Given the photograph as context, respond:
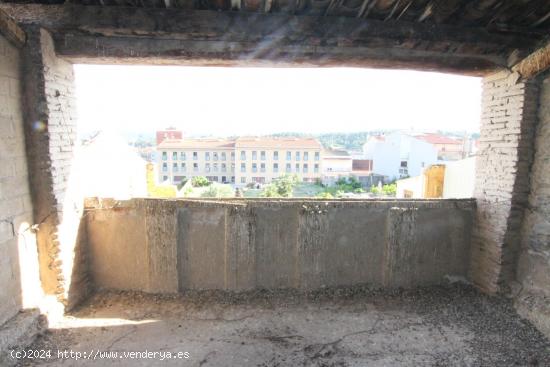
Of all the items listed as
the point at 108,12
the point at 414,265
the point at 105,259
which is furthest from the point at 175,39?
the point at 414,265

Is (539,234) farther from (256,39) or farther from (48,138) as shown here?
(48,138)

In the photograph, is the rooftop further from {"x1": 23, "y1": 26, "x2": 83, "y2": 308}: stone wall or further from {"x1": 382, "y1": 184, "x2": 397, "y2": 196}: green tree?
{"x1": 23, "y1": 26, "x2": 83, "y2": 308}: stone wall

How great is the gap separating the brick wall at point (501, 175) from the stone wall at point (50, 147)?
570 centimetres

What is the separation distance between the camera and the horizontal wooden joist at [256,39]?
11.6 feet

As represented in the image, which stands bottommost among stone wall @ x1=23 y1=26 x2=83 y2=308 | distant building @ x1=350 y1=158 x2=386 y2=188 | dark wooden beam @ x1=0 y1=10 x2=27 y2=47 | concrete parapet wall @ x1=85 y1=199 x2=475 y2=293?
distant building @ x1=350 y1=158 x2=386 y2=188

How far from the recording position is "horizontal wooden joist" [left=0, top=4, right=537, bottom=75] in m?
3.52

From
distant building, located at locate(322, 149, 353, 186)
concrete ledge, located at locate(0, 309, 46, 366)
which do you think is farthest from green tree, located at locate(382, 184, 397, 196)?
concrete ledge, located at locate(0, 309, 46, 366)

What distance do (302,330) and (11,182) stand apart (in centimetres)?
371

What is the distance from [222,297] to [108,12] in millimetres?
3820

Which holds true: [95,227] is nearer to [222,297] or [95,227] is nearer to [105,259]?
[105,259]

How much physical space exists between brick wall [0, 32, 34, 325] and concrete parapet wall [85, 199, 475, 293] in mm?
1024

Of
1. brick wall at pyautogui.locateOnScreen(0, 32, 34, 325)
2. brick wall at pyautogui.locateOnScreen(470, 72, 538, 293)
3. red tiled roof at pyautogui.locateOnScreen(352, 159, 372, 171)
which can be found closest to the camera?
brick wall at pyautogui.locateOnScreen(0, 32, 34, 325)

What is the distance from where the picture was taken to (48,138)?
12.4 ft

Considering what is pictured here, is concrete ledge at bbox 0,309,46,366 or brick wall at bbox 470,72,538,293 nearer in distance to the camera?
concrete ledge at bbox 0,309,46,366
